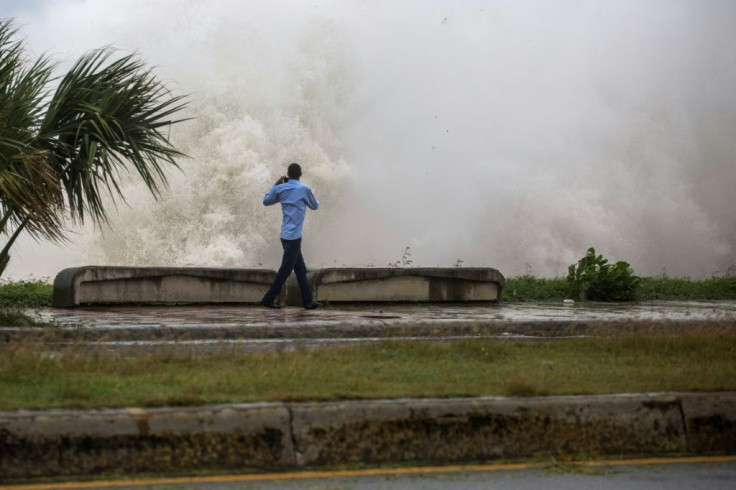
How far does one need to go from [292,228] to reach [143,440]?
7721mm

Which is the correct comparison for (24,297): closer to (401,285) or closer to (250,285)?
(250,285)

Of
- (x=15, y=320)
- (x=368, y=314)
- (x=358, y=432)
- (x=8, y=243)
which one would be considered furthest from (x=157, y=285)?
(x=358, y=432)

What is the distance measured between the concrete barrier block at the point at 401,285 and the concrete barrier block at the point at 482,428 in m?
8.17

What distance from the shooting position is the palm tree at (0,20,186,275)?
10.7 meters

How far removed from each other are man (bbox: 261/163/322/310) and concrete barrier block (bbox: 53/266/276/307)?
812 mm

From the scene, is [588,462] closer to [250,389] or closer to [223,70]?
[250,389]

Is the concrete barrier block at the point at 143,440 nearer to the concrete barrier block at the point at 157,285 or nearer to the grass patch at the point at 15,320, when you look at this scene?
the grass patch at the point at 15,320

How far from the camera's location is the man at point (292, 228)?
13.1m

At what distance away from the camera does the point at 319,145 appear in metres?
35.0

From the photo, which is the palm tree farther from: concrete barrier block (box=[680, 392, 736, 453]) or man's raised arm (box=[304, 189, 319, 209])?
concrete barrier block (box=[680, 392, 736, 453])

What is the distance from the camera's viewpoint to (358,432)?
5871mm

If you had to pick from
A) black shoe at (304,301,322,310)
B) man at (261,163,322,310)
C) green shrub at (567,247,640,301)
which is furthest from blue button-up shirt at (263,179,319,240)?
green shrub at (567,247,640,301)

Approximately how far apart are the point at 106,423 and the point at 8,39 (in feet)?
23.0

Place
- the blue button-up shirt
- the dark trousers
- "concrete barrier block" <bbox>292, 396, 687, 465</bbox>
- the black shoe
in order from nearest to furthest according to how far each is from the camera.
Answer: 1. "concrete barrier block" <bbox>292, 396, 687, 465</bbox>
2. the dark trousers
3. the blue button-up shirt
4. the black shoe
